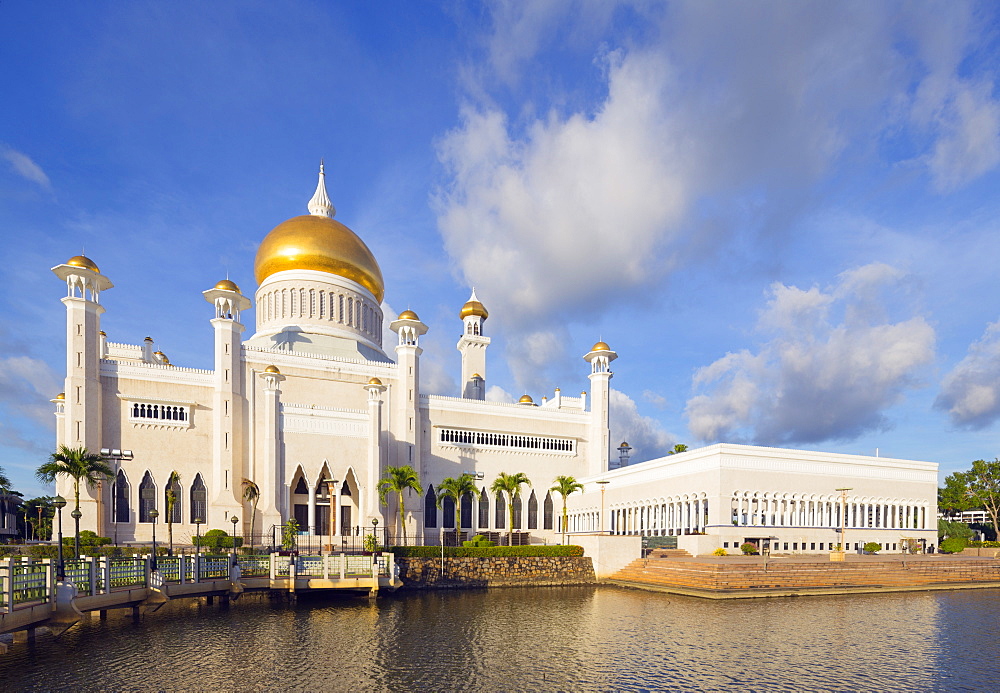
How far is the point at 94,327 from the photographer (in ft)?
136

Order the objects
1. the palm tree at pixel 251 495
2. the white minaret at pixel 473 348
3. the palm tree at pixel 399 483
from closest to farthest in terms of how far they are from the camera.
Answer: the palm tree at pixel 251 495
the palm tree at pixel 399 483
the white minaret at pixel 473 348

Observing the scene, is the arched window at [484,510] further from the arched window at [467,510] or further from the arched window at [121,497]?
the arched window at [121,497]

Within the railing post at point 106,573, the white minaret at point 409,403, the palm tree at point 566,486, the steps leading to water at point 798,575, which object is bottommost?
the steps leading to water at point 798,575

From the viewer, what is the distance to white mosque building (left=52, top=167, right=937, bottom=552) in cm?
4175

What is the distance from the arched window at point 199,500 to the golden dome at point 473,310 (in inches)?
1112

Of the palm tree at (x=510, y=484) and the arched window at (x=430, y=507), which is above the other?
the palm tree at (x=510, y=484)

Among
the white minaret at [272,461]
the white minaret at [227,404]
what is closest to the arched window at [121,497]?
the white minaret at [227,404]

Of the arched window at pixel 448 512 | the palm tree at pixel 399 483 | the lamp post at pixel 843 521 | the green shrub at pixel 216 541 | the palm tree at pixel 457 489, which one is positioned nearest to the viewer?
the green shrub at pixel 216 541

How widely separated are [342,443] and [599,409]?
21390 millimetres

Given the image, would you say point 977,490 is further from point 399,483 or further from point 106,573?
point 106,573

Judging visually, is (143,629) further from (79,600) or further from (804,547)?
(804,547)

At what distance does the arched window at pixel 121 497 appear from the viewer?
1618 inches

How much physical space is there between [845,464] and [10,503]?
95.2m

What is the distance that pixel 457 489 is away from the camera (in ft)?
154
